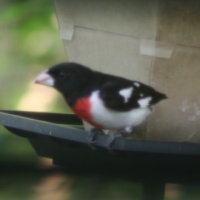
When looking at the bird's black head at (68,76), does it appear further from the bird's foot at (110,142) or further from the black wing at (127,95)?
the bird's foot at (110,142)

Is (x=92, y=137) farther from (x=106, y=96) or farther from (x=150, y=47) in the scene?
(x=150, y=47)

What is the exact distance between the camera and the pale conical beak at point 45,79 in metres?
1.74

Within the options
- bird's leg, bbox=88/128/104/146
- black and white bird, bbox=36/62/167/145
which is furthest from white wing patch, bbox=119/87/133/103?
bird's leg, bbox=88/128/104/146

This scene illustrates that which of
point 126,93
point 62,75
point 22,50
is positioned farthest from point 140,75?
point 22,50

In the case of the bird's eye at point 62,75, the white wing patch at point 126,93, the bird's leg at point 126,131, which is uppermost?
the bird's eye at point 62,75

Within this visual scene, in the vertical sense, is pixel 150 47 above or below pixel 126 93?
above

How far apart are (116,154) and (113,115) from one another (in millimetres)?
153

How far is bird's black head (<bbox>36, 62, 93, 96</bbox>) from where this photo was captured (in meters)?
1.78

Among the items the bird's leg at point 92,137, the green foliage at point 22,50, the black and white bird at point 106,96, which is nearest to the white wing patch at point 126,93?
the black and white bird at point 106,96

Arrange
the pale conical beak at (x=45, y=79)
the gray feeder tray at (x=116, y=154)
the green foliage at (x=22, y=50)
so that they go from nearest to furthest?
the gray feeder tray at (x=116, y=154), the pale conical beak at (x=45, y=79), the green foliage at (x=22, y=50)

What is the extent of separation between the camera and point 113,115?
1.77 metres

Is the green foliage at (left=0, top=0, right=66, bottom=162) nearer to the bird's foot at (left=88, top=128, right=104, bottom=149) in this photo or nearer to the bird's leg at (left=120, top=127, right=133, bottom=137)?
the bird's leg at (left=120, top=127, right=133, bottom=137)

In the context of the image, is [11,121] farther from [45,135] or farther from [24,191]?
[24,191]

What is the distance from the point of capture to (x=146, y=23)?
1.75 metres
